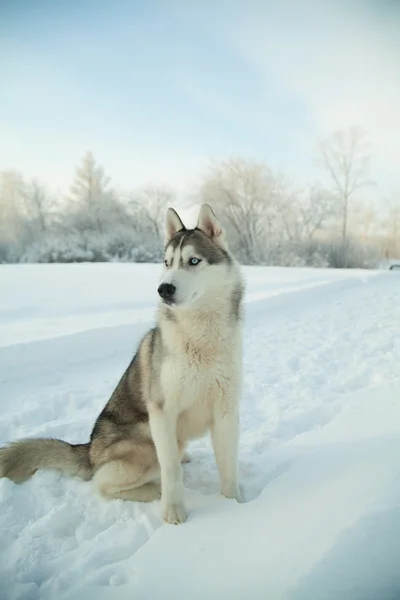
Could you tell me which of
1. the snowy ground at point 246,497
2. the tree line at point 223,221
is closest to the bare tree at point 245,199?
the tree line at point 223,221

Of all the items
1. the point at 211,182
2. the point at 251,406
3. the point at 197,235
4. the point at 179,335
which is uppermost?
the point at 211,182

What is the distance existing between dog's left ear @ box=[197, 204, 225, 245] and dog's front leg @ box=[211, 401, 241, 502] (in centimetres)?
124

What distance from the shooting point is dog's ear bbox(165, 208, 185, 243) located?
2918mm

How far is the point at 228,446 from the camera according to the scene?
246 centimetres

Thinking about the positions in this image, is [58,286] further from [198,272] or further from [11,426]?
[198,272]

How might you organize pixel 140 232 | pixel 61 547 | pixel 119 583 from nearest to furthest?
1. pixel 119 583
2. pixel 61 547
3. pixel 140 232

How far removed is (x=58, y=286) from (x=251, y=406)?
356 inches

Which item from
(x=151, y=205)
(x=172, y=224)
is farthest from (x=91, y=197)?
(x=172, y=224)

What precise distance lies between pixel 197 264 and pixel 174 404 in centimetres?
93

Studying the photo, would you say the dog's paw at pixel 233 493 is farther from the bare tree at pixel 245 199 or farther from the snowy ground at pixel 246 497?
the bare tree at pixel 245 199

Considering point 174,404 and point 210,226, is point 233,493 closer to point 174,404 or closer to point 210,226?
point 174,404

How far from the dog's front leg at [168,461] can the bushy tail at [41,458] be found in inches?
25.9

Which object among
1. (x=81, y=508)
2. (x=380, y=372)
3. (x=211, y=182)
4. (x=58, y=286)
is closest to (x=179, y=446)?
(x=81, y=508)

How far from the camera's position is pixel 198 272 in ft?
8.11
